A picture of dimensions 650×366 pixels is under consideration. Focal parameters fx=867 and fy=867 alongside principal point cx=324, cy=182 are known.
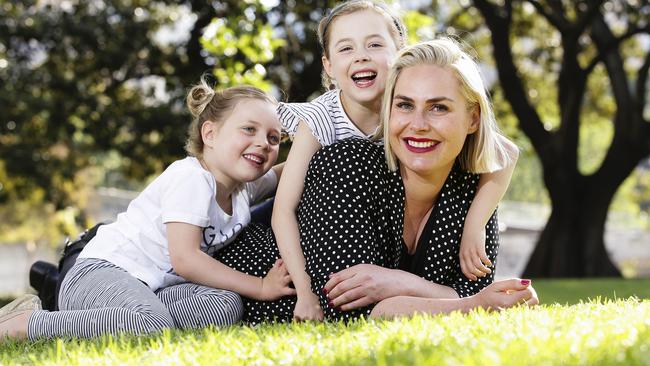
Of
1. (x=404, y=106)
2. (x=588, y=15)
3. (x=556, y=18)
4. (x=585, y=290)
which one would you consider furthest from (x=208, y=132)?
(x=556, y=18)

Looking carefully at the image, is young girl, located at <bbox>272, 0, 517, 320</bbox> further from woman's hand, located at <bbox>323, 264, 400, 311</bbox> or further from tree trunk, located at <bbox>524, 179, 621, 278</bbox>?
tree trunk, located at <bbox>524, 179, 621, 278</bbox>

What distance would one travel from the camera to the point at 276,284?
387 cm

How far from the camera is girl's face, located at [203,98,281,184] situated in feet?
14.0

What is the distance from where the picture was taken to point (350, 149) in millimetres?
3779

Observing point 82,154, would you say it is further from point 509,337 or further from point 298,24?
point 509,337

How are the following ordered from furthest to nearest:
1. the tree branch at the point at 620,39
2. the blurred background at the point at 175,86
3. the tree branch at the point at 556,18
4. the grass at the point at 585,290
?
the tree branch at the point at 556,18
the tree branch at the point at 620,39
the blurred background at the point at 175,86
the grass at the point at 585,290

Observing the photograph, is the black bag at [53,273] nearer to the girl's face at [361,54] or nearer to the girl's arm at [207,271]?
the girl's arm at [207,271]

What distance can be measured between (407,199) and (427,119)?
15.9 inches

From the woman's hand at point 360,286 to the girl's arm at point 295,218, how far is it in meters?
0.24

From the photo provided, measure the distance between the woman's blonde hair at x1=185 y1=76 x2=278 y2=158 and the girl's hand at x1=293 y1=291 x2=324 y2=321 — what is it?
117cm

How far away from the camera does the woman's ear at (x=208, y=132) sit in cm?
442

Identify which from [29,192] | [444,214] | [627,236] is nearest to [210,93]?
[444,214]

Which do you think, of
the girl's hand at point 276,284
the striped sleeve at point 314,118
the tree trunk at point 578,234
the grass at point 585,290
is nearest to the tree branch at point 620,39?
the tree trunk at point 578,234

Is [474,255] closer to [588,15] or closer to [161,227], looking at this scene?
[161,227]
